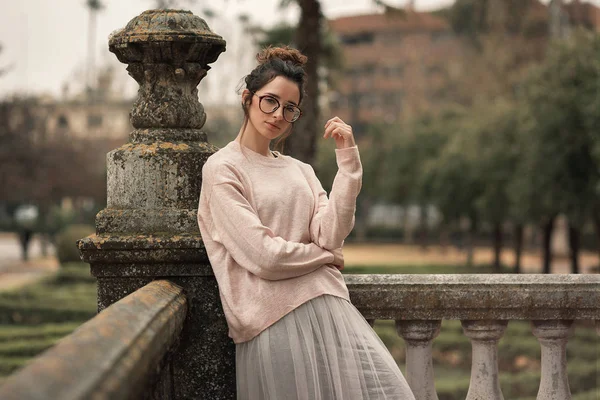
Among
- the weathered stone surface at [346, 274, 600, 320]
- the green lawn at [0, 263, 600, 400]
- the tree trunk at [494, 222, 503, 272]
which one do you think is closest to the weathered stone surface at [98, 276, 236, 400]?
the weathered stone surface at [346, 274, 600, 320]

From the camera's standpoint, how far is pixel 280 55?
11.5 ft

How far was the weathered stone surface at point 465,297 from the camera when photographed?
3930 mm

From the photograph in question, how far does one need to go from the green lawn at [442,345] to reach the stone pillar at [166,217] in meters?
7.59

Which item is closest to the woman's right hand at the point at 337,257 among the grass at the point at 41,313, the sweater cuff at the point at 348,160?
the sweater cuff at the point at 348,160

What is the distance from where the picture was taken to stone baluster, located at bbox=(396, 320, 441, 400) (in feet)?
12.8

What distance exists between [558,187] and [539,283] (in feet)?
51.0

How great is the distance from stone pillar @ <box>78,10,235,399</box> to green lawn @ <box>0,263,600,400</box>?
24.9 feet

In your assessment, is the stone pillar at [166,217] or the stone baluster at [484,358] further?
the stone baluster at [484,358]

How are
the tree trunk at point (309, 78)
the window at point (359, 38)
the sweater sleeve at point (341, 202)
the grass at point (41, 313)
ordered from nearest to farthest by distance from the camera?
the sweater sleeve at point (341, 202) → the grass at point (41, 313) → the tree trunk at point (309, 78) → the window at point (359, 38)

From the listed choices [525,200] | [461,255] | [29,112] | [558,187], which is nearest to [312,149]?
[558,187]

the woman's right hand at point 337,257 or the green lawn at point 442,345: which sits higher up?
the woman's right hand at point 337,257

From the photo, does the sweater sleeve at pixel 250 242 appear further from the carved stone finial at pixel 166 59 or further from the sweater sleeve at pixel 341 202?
the carved stone finial at pixel 166 59

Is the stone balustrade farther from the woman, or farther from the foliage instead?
the foliage

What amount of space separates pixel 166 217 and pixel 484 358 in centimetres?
147
